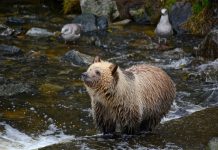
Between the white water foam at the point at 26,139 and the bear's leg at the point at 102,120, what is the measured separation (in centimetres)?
55

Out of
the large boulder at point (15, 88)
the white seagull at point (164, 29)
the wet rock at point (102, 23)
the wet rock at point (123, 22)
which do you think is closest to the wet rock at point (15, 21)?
the wet rock at point (102, 23)

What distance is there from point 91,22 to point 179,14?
260 cm

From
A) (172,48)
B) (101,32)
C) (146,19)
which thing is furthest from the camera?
(146,19)

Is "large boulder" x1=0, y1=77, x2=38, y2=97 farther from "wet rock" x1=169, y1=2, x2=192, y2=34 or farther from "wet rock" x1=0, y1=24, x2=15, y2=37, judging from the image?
"wet rock" x1=169, y1=2, x2=192, y2=34

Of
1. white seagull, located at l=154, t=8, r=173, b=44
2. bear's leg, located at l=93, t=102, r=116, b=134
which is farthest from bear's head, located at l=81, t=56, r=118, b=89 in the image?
white seagull, located at l=154, t=8, r=173, b=44

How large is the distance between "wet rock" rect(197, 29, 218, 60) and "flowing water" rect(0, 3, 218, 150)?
311mm

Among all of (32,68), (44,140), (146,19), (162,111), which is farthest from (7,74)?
(146,19)

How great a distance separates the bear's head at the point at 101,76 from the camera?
7484 mm

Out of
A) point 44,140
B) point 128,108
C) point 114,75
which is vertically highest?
point 114,75

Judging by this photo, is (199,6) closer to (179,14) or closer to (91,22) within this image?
(179,14)

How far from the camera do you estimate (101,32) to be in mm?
16859

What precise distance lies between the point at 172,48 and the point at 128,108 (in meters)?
7.30

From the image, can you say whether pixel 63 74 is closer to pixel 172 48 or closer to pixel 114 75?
pixel 172 48

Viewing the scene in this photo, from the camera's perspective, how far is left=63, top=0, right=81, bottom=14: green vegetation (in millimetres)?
19469
